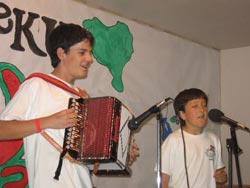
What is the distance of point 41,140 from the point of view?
5.28 feet

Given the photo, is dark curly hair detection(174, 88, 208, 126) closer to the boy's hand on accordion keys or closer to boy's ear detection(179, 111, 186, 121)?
boy's ear detection(179, 111, 186, 121)

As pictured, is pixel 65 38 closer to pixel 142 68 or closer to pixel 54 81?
pixel 54 81

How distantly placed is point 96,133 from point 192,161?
1014mm

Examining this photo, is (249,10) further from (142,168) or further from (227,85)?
(142,168)

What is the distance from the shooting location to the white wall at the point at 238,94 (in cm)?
370

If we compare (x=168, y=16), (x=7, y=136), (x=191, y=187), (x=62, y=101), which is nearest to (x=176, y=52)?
(x=168, y=16)

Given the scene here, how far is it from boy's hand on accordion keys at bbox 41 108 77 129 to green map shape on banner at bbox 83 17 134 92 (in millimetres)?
1337

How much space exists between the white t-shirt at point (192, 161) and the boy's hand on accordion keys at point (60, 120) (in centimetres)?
106

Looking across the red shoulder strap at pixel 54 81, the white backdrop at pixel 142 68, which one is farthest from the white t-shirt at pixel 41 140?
the white backdrop at pixel 142 68

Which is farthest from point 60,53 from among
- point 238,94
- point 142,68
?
point 238,94

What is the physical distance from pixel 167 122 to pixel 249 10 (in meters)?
1.14

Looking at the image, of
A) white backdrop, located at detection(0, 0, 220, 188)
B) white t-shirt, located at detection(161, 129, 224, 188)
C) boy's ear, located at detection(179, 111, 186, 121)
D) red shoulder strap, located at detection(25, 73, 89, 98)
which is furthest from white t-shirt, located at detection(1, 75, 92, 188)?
boy's ear, located at detection(179, 111, 186, 121)

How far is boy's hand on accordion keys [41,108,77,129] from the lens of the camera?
4.90 ft

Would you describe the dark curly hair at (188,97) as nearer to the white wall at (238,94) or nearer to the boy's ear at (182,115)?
the boy's ear at (182,115)
